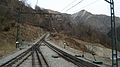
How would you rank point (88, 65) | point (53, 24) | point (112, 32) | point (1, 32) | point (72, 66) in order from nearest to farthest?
point (112, 32)
point (88, 65)
point (72, 66)
point (1, 32)
point (53, 24)

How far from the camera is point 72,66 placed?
25.9m

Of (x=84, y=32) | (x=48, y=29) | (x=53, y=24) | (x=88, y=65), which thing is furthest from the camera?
(x=53, y=24)

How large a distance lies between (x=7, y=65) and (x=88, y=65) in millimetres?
7005

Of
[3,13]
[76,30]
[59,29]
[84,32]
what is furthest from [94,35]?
[59,29]

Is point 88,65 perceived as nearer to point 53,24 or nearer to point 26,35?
point 26,35

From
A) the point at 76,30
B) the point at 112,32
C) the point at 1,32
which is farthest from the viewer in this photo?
the point at 76,30

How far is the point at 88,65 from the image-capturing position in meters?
24.0

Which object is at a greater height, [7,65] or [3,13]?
[3,13]

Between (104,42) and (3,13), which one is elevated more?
(3,13)

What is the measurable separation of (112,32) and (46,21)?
153 meters

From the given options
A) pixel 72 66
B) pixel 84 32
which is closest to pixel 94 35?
pixel 84 32

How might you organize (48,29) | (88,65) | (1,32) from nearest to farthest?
1. (88,65)
2. (1,32)
3. (48,29)

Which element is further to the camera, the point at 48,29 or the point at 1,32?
the point at 48,29

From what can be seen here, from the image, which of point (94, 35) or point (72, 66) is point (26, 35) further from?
point (72, 66)
